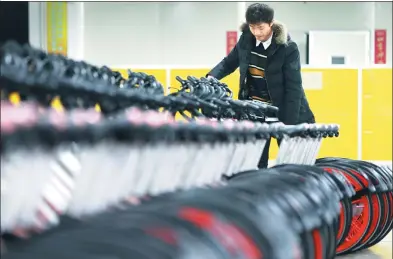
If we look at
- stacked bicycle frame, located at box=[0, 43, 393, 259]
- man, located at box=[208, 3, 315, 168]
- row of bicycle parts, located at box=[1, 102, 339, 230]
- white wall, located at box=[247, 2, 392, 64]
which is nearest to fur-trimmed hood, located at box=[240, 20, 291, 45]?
man, located at box=[208, 3, 315, 168]

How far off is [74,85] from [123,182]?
0.21m

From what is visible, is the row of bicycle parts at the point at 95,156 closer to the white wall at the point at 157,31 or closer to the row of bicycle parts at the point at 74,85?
the row of bicycle parts at the point at 74,85

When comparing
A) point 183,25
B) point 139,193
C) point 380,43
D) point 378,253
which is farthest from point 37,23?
point 139,193

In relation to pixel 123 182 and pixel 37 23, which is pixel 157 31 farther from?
pixel 123 182

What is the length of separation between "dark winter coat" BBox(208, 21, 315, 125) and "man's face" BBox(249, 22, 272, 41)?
48 mm

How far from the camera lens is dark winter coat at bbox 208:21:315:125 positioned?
411cm

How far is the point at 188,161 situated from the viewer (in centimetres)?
176

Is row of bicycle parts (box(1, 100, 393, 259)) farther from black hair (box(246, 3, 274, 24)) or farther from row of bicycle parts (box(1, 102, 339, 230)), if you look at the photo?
black hair (box(246, 3, 274, 24))

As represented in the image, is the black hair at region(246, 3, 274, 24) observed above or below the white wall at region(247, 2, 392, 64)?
below

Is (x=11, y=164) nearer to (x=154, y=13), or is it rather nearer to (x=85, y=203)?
(x=85, y=203)

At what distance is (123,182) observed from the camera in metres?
1.48

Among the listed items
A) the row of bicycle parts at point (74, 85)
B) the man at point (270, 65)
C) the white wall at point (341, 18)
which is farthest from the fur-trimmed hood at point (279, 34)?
the white wall at point (341, 18)

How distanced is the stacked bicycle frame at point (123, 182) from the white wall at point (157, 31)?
31.5 ft

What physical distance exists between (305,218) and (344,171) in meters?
1.87
